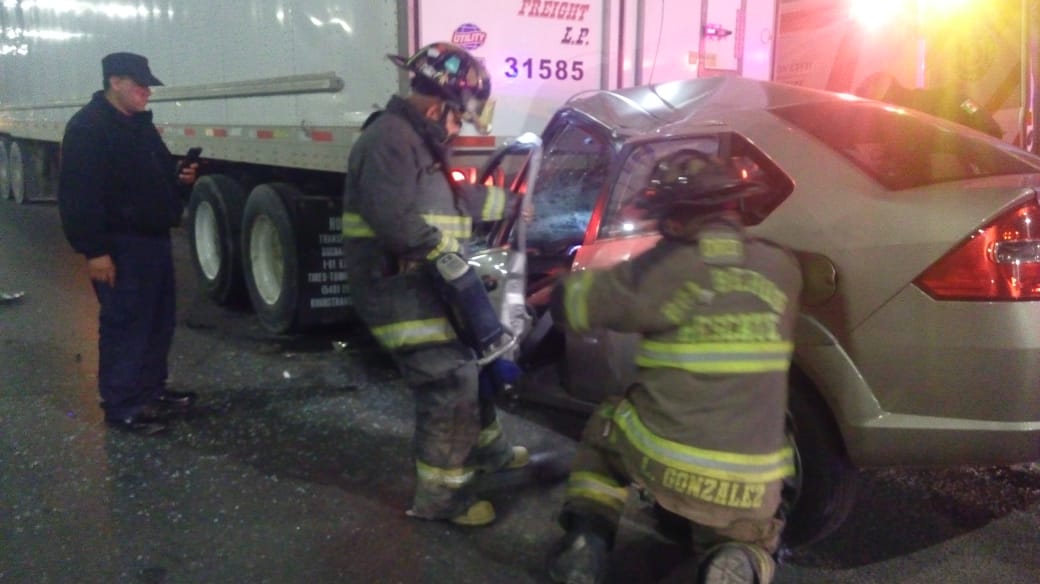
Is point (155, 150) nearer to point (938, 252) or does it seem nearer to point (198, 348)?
point (198, 348)

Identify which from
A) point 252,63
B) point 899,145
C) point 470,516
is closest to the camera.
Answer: point 899,145

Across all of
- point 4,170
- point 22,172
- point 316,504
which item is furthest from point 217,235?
point 4,170

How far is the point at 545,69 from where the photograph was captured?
5711 millimetres

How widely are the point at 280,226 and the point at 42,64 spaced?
24.6ft

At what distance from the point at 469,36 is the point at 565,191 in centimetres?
132

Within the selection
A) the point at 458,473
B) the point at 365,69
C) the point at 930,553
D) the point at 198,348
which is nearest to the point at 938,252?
the point at 930,553

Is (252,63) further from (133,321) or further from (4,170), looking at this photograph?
(4,170)

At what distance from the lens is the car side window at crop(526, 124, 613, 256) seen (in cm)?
441

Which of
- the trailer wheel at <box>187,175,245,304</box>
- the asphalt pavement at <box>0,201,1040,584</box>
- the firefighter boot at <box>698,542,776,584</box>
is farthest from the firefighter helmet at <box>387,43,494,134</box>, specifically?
the trailer wheel at <box>187,175,245,304</box>

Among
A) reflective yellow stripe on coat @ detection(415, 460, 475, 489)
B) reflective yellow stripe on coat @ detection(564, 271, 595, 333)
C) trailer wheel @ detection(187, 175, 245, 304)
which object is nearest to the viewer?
reflective yellow stripe on coat @ detection(564, 271, 595, 333)

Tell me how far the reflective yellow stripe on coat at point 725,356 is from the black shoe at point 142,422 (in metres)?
3.22

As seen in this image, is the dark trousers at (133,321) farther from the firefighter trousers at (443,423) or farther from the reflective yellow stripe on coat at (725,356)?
the reflective yellow stripe on coat at (725,356)

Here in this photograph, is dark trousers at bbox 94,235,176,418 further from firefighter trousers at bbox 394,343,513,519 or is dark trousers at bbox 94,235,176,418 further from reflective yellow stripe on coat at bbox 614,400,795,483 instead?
reflective yellow stripe on coat at bbox 614,400,795,483

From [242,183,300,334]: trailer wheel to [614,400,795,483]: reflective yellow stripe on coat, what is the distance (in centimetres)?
404
